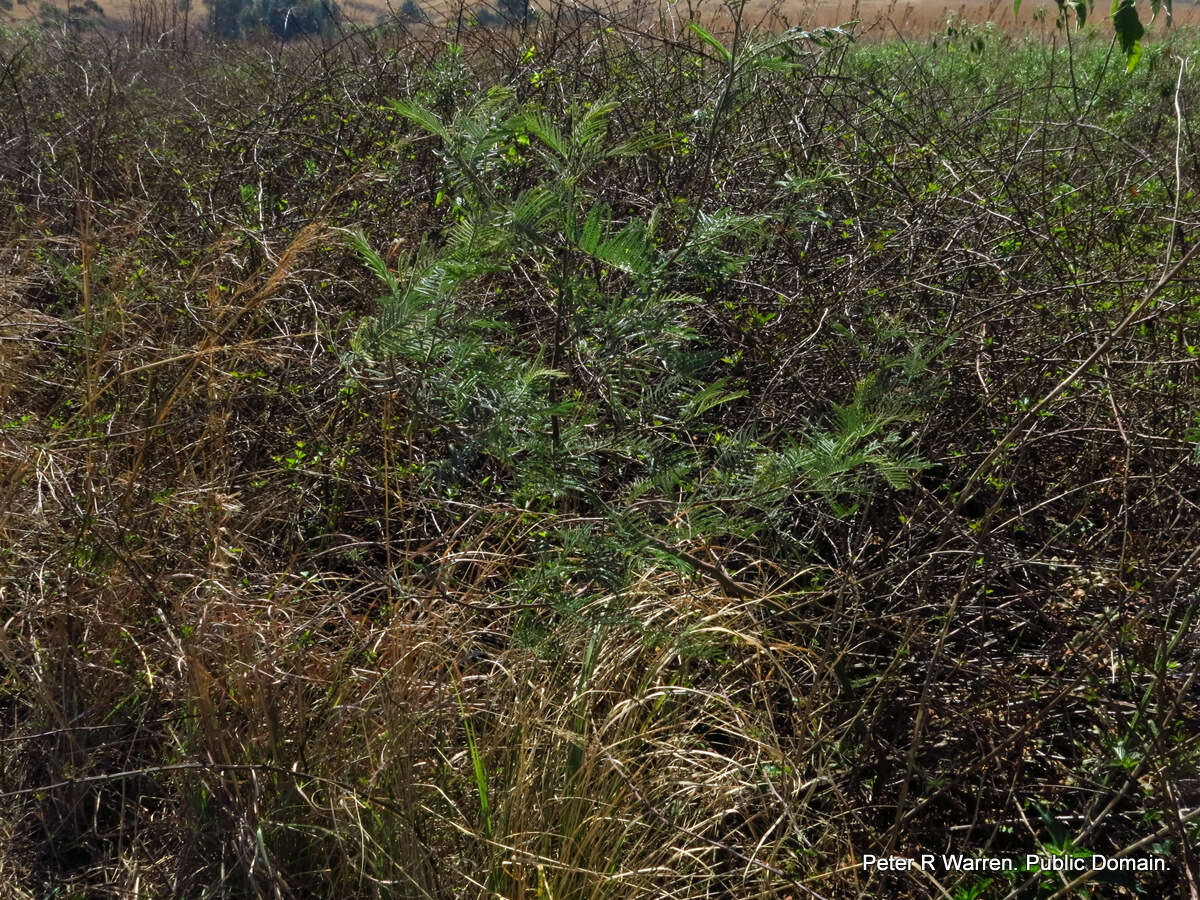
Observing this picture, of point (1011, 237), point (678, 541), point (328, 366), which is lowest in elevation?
point (328, 366)

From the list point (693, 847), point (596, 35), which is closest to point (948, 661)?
point (693, 847)

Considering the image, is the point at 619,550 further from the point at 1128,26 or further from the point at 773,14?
the point at 773,14

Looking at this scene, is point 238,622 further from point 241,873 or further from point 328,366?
point 328,366

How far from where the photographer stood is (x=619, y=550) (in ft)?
5.99

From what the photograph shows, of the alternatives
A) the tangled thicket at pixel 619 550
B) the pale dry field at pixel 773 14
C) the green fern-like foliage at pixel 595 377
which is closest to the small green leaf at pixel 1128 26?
the pale dry field at pixel 773 14

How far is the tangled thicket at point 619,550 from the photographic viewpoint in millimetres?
1920

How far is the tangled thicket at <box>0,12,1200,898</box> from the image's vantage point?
1920mm

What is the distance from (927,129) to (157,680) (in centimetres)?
345

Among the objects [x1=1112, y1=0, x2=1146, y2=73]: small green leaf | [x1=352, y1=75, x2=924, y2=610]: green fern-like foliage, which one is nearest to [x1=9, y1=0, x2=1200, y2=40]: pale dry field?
[x1=1112, y1=0, x2=1146, y2=73]: small green leaf

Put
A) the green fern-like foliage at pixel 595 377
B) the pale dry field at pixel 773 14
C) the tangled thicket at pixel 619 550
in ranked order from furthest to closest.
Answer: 1. the pale dry field at pixel 773 14
2. the tangled thicket at pixel 619 550
3. the green fern-like foliage at pixel 595 377

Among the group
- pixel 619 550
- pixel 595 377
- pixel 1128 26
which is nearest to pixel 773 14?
pixel 1128 26

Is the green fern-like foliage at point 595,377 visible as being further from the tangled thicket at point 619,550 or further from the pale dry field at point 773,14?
the pale dry field at point 773,14

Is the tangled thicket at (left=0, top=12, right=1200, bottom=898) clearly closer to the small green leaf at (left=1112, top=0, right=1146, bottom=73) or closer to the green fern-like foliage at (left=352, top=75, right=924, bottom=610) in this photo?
the green fern-like foliage at (left=352, top=75, right=924, bottom=610)

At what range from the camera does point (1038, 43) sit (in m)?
10.5
